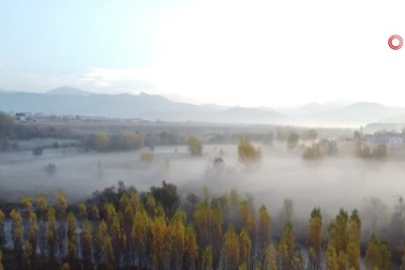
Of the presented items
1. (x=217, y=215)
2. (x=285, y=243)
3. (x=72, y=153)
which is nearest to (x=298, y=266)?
(x=285, y=243)

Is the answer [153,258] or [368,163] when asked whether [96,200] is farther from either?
[368,163]

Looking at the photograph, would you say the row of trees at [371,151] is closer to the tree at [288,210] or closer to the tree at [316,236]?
the tree at [288,210]

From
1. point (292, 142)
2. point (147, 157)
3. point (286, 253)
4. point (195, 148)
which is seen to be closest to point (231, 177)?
point (195, 148)

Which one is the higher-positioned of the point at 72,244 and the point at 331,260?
the point at 331,260

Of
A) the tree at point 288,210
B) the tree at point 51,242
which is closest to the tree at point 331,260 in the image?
the tree at point 288,210

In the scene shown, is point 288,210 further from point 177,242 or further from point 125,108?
point 125,108

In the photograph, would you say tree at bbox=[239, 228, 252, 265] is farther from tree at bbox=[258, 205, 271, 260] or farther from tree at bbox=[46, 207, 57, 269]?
tree at bbox=[46, 207, 57, 269]

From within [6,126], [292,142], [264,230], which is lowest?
[264,230]

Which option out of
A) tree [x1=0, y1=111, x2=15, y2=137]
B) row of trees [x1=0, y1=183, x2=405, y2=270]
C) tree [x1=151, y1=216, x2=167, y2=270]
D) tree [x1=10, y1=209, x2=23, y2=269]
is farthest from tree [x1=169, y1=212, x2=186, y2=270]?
tree [x1=0, y1=111, x2=15, y2=137]

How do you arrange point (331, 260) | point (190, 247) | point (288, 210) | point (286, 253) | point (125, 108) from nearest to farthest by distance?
point (331, 260) < point (286, 253) < point (190, 247) < point (288, 210) < point (125, 108)
